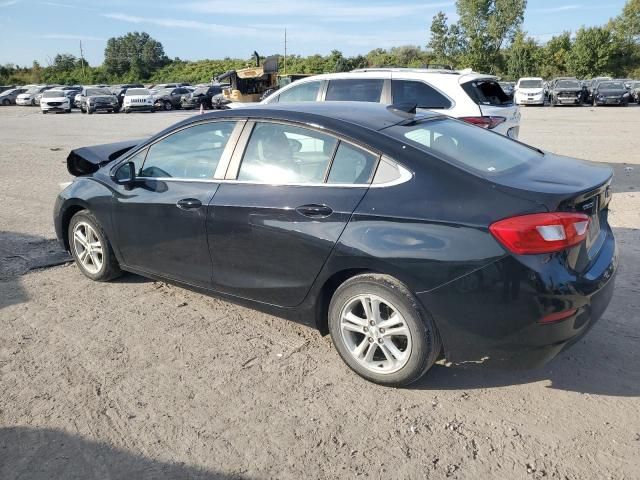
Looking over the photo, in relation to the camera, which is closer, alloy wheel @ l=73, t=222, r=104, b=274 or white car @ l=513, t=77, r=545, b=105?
alloy wheel @ l=73, t=222, r=104, b=274

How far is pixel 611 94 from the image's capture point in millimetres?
33375

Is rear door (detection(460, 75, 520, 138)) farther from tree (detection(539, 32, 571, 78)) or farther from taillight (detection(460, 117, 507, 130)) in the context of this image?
tree (detection(539, 32, 571, 78))

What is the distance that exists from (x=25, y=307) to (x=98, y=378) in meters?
1.51

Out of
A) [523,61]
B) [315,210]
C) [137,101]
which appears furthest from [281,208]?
[523,61]

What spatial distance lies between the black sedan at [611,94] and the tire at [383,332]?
35662 mm

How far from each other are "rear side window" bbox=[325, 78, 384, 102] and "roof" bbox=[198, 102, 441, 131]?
4.04 m

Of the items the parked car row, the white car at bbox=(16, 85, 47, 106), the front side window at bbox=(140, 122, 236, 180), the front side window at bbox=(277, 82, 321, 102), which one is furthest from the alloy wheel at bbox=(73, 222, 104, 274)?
the white car at bbox=(16, 85, 47, 106)

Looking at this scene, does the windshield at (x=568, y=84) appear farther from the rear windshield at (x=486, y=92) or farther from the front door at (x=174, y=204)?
the front door at (x=174, y=204)

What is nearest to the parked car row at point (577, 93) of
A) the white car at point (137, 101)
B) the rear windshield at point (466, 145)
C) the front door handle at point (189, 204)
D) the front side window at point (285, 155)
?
the white car at point (137, 101)

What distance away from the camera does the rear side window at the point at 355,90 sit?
7.97 meters

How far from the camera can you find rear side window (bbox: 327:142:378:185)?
10.7 feet

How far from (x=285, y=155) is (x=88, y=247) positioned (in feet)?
7.60

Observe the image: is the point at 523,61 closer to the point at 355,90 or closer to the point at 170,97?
the point at 170,97

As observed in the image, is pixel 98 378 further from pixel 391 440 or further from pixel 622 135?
pixel 622 135
